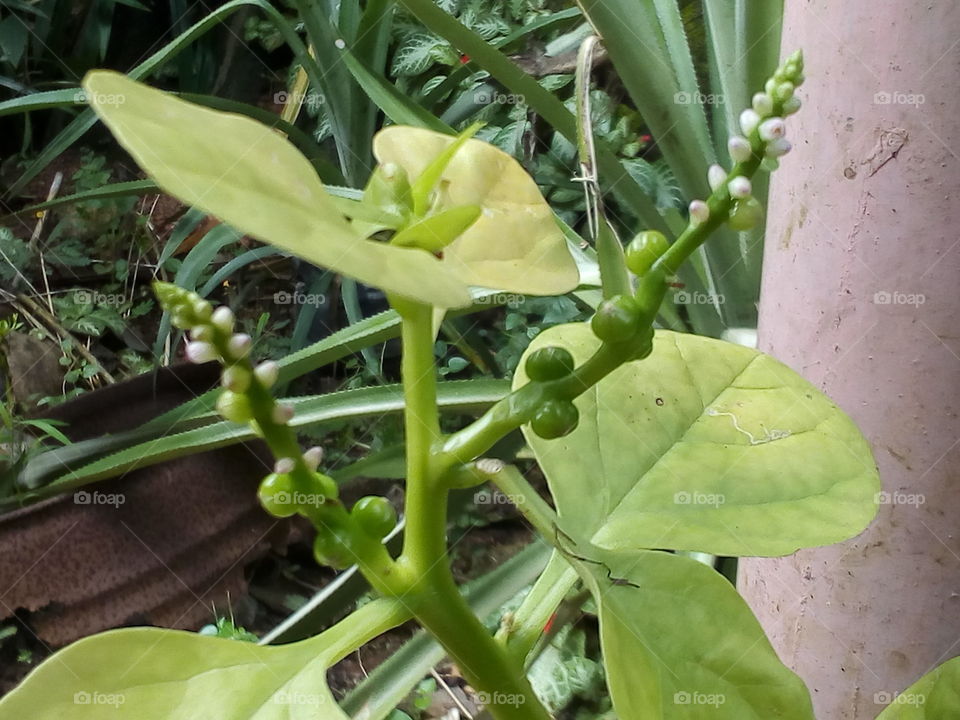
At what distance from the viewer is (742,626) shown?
23 centimetres

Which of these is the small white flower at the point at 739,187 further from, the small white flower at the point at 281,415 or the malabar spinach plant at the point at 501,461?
the small white flower at the point at 281,415

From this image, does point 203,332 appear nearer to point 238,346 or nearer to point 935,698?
point 238,346

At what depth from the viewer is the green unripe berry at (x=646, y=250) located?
18 centimetres

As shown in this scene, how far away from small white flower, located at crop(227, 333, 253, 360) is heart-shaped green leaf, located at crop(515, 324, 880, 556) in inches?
4.6

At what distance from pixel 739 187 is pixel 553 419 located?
6 cm

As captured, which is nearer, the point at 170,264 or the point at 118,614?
the point at 118,614

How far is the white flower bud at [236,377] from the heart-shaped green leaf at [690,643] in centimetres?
11

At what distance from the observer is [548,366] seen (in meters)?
0.18

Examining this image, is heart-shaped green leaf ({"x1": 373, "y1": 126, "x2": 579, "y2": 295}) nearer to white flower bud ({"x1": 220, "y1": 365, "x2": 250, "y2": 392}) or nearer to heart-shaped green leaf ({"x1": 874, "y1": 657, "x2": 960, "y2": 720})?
white flower bud ({"x1": 220, "y1": 365, "x2": 250, "y2": 392})

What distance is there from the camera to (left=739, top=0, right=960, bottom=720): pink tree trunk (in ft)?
1.02

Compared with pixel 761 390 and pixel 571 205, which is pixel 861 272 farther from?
pixel 571 205

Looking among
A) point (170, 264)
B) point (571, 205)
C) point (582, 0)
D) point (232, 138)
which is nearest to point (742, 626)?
point (232, 138)

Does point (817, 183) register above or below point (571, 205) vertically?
above

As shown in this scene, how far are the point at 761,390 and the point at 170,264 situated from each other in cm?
87
